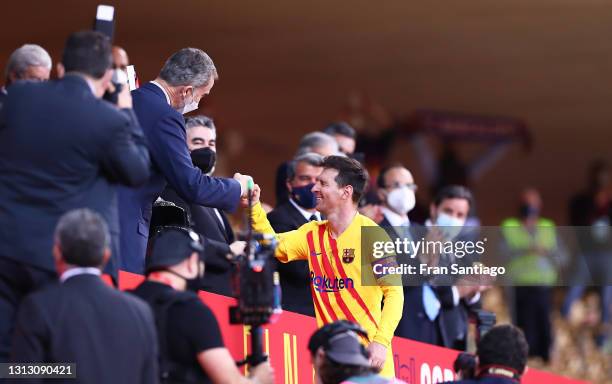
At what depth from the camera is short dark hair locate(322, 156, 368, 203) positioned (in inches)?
227

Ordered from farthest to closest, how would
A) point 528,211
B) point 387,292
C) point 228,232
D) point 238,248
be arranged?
point 528,211
point 228,232
point 387,292
point 238,248

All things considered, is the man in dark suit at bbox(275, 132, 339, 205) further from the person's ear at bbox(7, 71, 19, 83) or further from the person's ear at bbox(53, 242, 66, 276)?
the person's ear at bbox(53, 242, 66, 276)

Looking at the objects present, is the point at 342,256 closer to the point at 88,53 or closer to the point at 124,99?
the point at 124,99

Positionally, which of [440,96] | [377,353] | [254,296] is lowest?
[377,353]

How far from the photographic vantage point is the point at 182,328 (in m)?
4.24

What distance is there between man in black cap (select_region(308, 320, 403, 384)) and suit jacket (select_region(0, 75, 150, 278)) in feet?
3.04

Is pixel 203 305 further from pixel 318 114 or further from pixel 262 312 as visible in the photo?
pixel 318 114

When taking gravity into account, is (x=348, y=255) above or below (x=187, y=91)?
below

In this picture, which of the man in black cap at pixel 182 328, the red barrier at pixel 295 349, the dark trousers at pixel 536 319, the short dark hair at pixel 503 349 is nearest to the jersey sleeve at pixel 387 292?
the red barrier at pixel 295 349

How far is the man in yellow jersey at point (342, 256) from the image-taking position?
5688mm

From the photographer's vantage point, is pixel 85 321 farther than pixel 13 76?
No

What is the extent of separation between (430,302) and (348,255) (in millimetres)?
1947

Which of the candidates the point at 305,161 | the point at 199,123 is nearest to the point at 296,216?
the point at 305,161

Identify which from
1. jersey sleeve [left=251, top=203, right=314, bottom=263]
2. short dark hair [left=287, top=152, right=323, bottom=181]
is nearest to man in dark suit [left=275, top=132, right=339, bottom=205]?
short dark hair [left=287, top=152, right=323, bottom=181]
